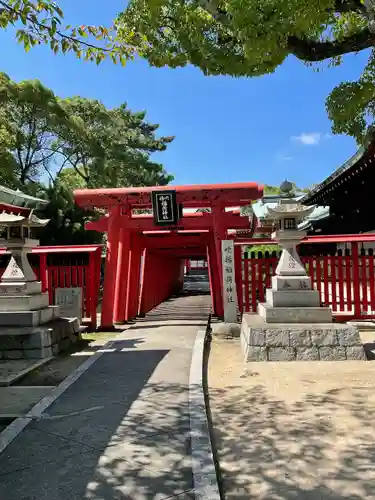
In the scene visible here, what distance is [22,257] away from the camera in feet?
28.5

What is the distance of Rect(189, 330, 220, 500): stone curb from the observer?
287cm

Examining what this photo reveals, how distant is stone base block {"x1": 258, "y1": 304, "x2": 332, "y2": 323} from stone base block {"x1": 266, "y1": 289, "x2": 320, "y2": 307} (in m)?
0.15

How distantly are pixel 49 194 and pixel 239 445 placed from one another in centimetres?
1812

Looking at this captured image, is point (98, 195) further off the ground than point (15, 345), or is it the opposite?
point (98, 195)

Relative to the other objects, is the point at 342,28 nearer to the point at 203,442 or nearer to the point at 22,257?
the point at 203,442

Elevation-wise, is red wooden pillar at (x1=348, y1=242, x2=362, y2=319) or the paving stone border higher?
red wooden pillar at (x1=348, y1=242, x2=362, y2=319)

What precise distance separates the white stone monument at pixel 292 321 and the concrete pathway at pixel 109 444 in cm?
169

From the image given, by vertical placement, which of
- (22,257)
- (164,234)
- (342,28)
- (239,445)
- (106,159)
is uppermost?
(106,159)

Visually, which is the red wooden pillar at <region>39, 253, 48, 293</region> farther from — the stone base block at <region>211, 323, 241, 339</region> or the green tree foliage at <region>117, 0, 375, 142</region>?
the green tree foliage at <region>117, 0, 375, 142</region>

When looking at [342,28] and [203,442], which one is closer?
[203,442]

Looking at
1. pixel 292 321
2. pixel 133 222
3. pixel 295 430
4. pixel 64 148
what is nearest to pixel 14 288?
pixel 133 222

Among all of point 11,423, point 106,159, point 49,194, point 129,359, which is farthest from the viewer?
point 106,159

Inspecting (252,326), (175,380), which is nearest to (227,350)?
(252,326)

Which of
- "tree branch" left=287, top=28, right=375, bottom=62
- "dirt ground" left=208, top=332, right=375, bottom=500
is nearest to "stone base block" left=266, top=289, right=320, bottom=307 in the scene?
"dirt ground" left=208, top=332, right=375, bottom=500
